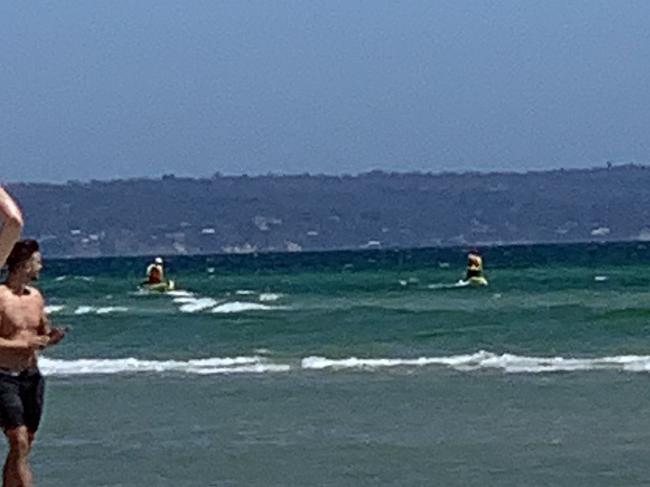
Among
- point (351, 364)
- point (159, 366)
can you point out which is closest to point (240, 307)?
point (159, 366)

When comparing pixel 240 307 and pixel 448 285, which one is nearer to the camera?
pixel 240 307

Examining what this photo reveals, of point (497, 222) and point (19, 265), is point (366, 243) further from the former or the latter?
point (19, 265)

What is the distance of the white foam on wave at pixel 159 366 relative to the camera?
971 inches

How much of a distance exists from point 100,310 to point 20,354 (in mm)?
33477

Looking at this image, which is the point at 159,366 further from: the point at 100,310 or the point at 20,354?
the point at 100,310

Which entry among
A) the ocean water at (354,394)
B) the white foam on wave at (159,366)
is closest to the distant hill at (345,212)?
the ocean water at (354,394)

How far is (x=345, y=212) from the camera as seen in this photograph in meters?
159

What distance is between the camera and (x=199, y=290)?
58.0m

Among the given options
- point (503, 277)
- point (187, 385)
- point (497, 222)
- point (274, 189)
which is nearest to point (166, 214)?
point (274, 189)

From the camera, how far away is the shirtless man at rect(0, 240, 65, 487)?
9.90m

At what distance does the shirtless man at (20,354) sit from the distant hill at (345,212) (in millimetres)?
135472

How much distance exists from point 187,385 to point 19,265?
1247cm

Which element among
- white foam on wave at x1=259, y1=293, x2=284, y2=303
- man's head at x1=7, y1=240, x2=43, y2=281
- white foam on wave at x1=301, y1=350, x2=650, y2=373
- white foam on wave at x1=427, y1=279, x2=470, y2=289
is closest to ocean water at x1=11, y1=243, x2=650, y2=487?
white foam on wave at x1=301, y1=350, x2=650, y2=373

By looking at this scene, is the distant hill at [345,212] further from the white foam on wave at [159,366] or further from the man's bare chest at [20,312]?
the man's bare chest at [20,312]
